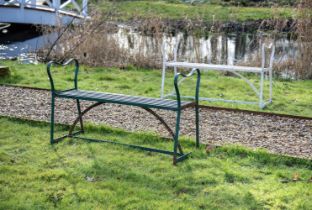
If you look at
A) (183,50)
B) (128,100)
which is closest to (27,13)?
(183,50)

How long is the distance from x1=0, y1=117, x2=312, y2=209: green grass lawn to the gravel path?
503 mm

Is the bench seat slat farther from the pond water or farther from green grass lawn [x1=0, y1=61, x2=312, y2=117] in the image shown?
the pond water

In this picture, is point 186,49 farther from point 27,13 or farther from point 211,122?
point 27,13

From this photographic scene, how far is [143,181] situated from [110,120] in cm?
232

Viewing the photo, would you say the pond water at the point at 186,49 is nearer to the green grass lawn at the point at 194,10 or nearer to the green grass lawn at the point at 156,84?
the green grass lawn at the point at 156,84

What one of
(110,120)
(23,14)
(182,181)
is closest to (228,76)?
(110,120)

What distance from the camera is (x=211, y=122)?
715 cm

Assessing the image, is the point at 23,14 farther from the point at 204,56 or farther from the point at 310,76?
the point at 310,76

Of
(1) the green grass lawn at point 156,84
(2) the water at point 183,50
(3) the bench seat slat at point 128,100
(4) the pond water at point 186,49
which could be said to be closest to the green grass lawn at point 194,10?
(4) the pond water at point 186,49

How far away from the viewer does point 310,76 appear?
11227 mm

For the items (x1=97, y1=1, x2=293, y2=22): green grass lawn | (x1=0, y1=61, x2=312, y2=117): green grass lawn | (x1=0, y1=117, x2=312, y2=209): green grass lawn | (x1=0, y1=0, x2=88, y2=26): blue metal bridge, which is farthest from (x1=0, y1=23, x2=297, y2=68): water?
(x1=97, y1=1, x2=293, y2=22): green grass lawn

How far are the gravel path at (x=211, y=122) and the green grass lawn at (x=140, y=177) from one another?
503 millimetres

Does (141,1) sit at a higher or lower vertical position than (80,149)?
higher

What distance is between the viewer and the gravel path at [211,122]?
247 inches
